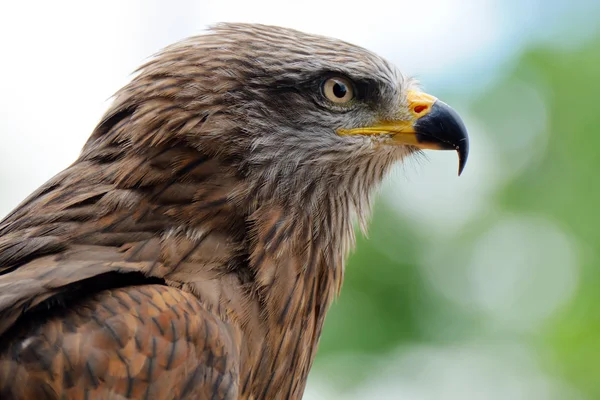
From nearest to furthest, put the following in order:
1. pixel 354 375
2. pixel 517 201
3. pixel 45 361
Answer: pixel 45 361
pixel 354 375
pixel 517 201

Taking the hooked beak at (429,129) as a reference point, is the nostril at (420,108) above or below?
above

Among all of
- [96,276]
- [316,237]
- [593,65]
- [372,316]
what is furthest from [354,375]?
[96,276]

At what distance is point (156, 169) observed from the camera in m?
3.26

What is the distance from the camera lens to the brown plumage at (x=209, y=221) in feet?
8.79

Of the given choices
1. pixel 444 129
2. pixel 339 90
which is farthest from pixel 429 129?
pixel 339 90

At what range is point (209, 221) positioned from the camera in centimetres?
322

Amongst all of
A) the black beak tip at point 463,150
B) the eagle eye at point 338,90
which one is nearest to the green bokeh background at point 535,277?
the black beak tip at point 463,150

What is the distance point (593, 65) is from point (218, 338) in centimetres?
1063

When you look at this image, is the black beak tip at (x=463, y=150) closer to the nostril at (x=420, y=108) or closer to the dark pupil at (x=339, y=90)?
the nostril at (x=420, y=108)

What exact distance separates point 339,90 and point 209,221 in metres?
0.80

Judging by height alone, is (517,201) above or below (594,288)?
above

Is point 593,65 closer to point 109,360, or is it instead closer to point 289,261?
point 289,261

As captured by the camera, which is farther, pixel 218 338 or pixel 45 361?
pixel 218 338

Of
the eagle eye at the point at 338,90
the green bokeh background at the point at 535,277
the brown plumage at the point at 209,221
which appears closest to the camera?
the brown plumage at the point at 209,221
